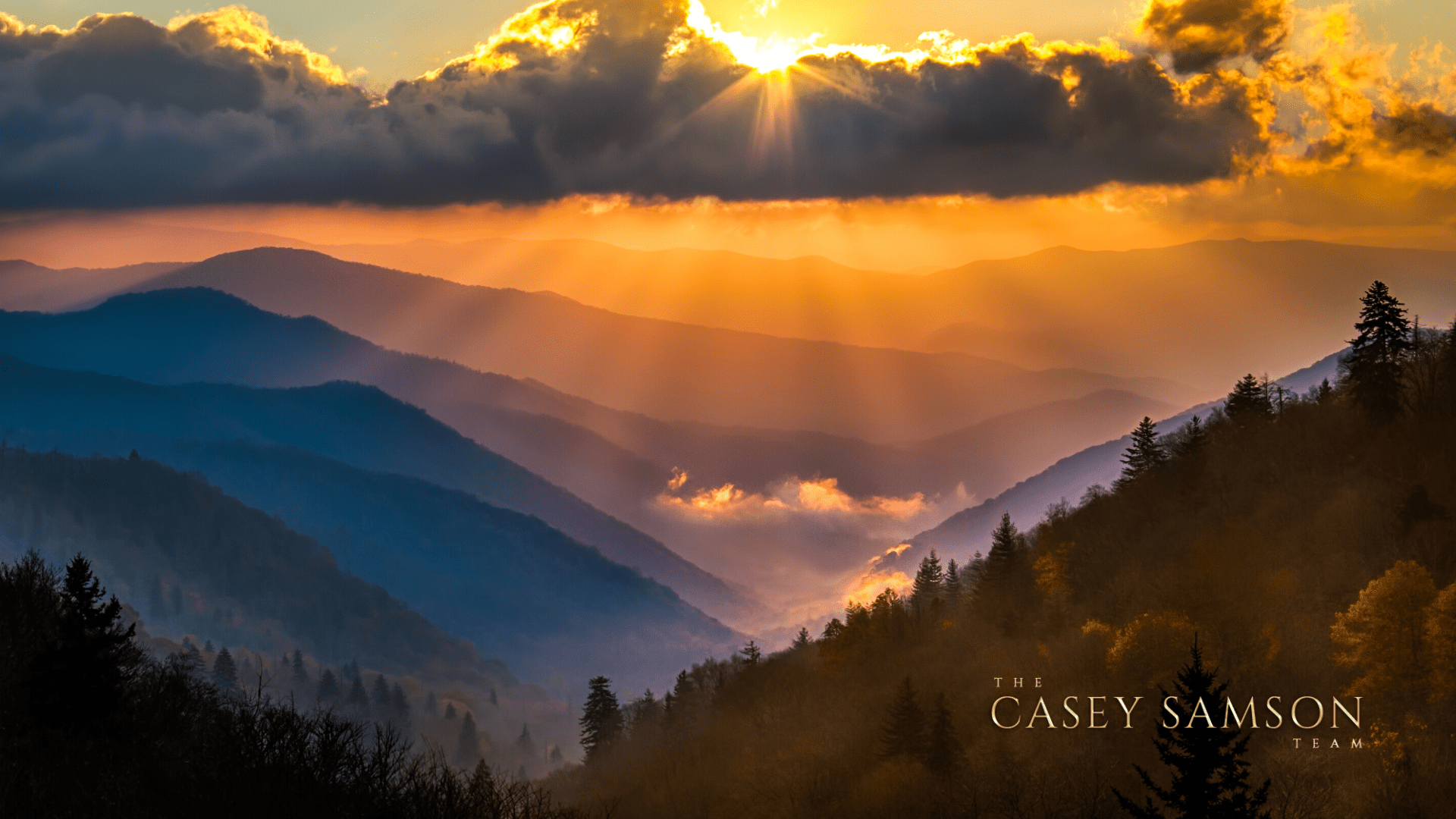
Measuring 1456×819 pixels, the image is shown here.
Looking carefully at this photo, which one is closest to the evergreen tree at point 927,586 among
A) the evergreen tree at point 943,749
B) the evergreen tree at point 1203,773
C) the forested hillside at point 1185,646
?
the forested hillside at point 1185,646

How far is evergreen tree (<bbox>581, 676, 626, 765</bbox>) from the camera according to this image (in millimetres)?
172750

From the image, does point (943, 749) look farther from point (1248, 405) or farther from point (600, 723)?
point (600, 723)

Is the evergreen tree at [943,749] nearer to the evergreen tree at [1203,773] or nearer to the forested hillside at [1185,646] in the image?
the forested hillside at [1185,646]

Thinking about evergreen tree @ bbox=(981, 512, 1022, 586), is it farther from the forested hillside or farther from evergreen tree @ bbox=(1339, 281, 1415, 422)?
evergreen tree @ bbox=(1339, 281, 1415, 422)

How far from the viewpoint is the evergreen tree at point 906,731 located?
11644 centimetres

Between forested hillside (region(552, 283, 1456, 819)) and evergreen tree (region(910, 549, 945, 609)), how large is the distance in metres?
7.89

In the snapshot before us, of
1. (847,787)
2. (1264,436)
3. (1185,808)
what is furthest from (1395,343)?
(1185,808)

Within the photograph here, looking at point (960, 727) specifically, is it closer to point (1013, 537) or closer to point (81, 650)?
point (1013, 537)

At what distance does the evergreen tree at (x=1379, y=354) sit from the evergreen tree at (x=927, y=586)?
69.6m

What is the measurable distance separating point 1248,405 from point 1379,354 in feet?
74.4

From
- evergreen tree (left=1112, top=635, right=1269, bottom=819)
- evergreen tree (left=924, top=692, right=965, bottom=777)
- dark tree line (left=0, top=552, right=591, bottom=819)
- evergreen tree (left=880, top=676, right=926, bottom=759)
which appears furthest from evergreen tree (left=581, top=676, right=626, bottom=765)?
evergreen tree (left=1112, top=635, right=1269, bottom=819)

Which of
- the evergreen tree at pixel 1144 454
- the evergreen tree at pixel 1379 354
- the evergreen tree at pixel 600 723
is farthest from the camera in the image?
the evergreen tree at pixel 600 723

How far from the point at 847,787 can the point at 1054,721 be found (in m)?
23.0

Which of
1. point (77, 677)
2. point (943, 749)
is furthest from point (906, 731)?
point (77, 677)
